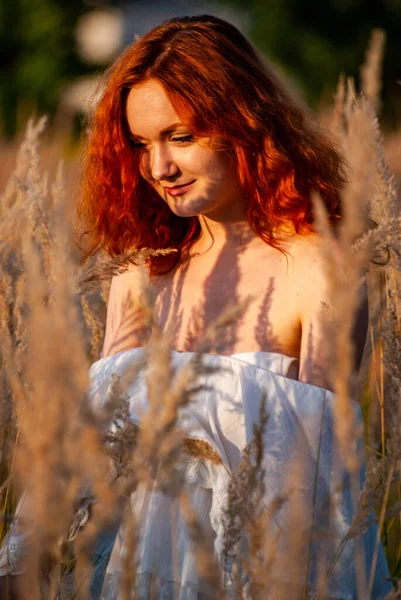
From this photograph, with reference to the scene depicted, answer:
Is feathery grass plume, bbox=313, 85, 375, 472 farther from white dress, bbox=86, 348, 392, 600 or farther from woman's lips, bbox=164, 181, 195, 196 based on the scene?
woman's lips, bbox=164, 181, 195, 196

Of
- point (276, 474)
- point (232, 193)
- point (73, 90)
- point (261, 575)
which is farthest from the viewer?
point (73, 90)

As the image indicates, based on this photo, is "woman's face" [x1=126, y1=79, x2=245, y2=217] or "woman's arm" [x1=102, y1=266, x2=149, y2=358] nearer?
"woman's face" [x1=126, y1=79, x2=245, y2=217]

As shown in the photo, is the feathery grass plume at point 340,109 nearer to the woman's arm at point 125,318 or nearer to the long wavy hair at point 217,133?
the long wavy hair at point 217,133

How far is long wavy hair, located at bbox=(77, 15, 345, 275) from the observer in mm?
1534

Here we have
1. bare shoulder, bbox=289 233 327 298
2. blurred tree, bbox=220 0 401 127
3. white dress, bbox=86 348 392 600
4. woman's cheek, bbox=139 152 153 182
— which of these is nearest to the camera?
white dress, bbox=86 348 392 600

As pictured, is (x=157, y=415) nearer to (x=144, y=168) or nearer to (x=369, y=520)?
(x=369, y=520)

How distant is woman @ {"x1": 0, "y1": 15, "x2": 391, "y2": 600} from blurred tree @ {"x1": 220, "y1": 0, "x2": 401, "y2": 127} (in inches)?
401

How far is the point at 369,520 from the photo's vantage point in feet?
2.88

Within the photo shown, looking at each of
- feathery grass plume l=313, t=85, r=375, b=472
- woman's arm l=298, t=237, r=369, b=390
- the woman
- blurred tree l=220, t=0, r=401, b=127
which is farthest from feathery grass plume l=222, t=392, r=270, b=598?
blurred tree l=220, t=0, r=401, b=127

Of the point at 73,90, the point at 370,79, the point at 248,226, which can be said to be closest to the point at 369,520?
the point at 248,226

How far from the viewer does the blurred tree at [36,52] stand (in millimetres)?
11992

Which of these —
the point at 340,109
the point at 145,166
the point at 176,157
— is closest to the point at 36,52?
the point at 340,109

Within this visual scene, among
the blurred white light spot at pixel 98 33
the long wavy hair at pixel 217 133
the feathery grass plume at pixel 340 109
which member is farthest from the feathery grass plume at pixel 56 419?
the blurred white light spot at pixel 98 33

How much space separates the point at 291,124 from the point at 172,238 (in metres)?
0.34
